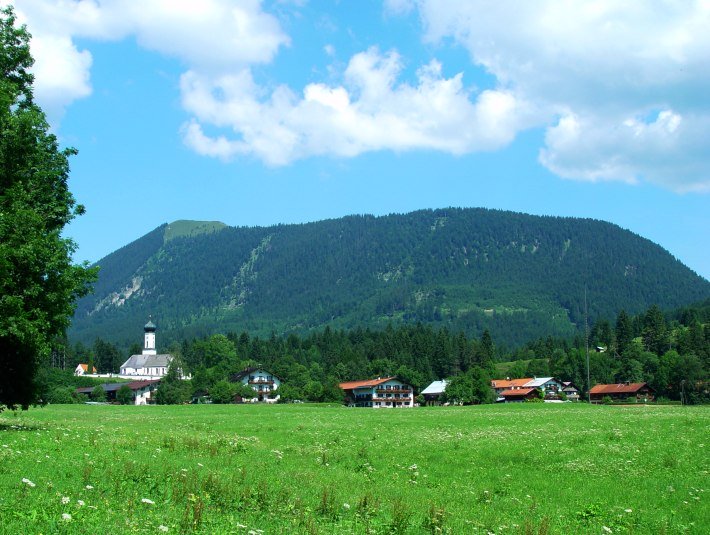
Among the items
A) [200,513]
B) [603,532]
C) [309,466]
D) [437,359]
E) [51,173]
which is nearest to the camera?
[200,513]

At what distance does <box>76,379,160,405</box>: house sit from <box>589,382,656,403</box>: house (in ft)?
336

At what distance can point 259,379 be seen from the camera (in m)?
163

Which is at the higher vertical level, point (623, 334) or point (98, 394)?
point (623, 334)

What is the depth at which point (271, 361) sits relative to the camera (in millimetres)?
192750

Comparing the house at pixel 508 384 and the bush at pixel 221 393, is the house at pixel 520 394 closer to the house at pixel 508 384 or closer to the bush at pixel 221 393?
the house at pixel 508 384

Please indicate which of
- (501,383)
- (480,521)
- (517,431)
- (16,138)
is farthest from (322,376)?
(480,521)

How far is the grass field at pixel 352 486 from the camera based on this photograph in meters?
11.9

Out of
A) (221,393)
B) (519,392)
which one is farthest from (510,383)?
(221,393)

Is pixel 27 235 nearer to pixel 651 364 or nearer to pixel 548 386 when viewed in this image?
pixel 548 386

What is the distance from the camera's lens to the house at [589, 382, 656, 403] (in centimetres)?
14470

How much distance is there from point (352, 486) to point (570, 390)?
153328 millimetres

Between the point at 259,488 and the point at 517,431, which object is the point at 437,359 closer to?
the point at 517,431

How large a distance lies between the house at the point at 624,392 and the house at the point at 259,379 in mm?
72132

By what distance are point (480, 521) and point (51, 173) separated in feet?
72.7
